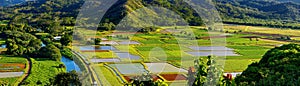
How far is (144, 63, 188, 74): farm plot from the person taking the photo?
26.4 m

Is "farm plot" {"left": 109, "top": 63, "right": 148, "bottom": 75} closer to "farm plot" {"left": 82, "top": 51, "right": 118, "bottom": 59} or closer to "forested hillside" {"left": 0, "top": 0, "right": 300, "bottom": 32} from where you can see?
"farm plot" {"left": 82, "top": 51, "right": 118, "bottom": 59}

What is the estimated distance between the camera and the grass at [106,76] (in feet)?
74.0

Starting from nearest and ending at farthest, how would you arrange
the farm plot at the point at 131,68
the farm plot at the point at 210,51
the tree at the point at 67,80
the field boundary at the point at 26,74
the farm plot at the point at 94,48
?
the tree at the point at 67,80, the field boundary at the point at 26,74, the farm plot at the point at 131,68, the farm plot at the point at 210,51, the farm plot at the point at 94,48

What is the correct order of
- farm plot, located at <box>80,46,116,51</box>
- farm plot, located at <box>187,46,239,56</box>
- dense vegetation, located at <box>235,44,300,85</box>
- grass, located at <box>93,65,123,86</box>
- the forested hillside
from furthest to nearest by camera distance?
1. the forested hillside
2. farm plot, located at <box>80,46,116,51</box>
3. farm plot, located at <box>187,46,239,56</box>
4. grass, located at <box>93,65,123,86</box>
5. dense vegetation, located at <box>235,44,300,85</box>

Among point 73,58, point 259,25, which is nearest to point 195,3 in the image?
point 259,25

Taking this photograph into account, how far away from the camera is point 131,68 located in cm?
2759

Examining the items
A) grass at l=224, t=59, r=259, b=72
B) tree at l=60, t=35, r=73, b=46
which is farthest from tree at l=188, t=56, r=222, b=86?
tree at l=60, t=35, r=73, b=46

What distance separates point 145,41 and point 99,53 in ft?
31.4

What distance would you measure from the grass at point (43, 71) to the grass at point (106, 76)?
262cm

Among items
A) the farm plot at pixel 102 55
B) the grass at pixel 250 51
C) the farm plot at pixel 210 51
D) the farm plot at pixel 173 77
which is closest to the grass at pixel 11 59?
the farm plot at pixel 102 55

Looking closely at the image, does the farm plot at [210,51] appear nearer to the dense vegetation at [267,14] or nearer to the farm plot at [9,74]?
the farm plot at [9,74]

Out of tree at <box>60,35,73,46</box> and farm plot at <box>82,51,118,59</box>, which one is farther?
tree at <box>60,35,73,46</box>

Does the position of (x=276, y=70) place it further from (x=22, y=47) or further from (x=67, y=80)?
(x=22, y=47)

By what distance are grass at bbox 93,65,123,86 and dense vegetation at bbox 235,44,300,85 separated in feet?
35.6
